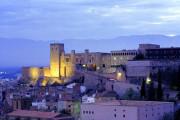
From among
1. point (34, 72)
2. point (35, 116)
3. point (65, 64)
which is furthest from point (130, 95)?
point (34, 72)

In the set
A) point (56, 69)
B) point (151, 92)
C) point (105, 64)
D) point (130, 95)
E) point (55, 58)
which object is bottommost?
point (130, 95)

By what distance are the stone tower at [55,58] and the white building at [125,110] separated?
810 inches

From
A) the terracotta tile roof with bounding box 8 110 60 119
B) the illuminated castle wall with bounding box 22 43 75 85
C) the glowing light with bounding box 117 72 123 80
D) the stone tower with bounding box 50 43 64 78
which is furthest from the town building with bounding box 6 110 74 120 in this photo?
the stone tower with bounding box 50 43 64 78

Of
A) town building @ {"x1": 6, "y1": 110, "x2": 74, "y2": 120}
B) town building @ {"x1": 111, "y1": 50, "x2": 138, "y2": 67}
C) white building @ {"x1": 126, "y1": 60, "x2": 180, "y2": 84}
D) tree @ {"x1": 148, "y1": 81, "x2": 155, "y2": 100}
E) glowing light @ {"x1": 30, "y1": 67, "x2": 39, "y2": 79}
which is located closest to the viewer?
town building @ {"x1": 6, "y1": 110, "x2": 74, "y2": 120}

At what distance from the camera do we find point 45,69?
64062 millimetres

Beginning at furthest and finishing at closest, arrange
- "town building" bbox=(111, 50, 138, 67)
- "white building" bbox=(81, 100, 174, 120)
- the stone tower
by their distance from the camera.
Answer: the stone tower < "town building" bbox=(111, 50, 138, 67) < "white building" bbox=(81, 100, 174, 120)

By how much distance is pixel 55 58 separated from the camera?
62312 mm

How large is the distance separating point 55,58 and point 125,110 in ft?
77.7

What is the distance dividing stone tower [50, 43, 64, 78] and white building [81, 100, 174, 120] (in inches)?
810

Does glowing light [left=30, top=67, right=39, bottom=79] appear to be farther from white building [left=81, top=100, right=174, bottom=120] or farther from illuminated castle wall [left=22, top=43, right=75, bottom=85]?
white building [left=81, top=100, right=174, bottom=120]

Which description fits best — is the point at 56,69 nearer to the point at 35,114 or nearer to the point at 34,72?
the point at 34,72

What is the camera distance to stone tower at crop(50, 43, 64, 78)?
61594 millimetres

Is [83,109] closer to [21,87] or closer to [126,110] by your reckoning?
[126,110]

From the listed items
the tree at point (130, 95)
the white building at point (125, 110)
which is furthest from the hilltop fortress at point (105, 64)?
the white building at point (125, 110)
